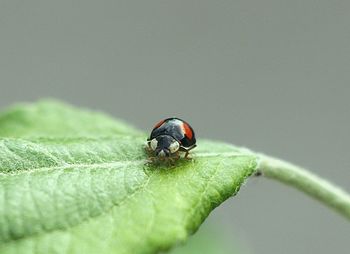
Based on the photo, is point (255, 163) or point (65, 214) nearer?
point (65, 214)

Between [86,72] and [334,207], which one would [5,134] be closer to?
[334,207]

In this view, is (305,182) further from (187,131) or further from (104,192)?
(104,192)

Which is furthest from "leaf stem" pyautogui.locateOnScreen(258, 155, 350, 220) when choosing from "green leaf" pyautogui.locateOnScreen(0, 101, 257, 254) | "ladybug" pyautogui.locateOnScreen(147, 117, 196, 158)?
"ladybug" pyautogui.locateOnScreen(147, 117, 196, 158)

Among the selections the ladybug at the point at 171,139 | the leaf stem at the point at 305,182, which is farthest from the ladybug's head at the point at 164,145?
the leaf stem at the point at 305,182

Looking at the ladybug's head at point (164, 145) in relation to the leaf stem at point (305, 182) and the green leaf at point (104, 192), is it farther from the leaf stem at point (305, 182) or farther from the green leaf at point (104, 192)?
the leaf stem at point (305, 182)

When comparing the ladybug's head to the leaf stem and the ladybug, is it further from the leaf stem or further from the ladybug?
the leaf stem

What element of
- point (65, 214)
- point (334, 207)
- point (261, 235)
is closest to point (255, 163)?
point (334, 207)
